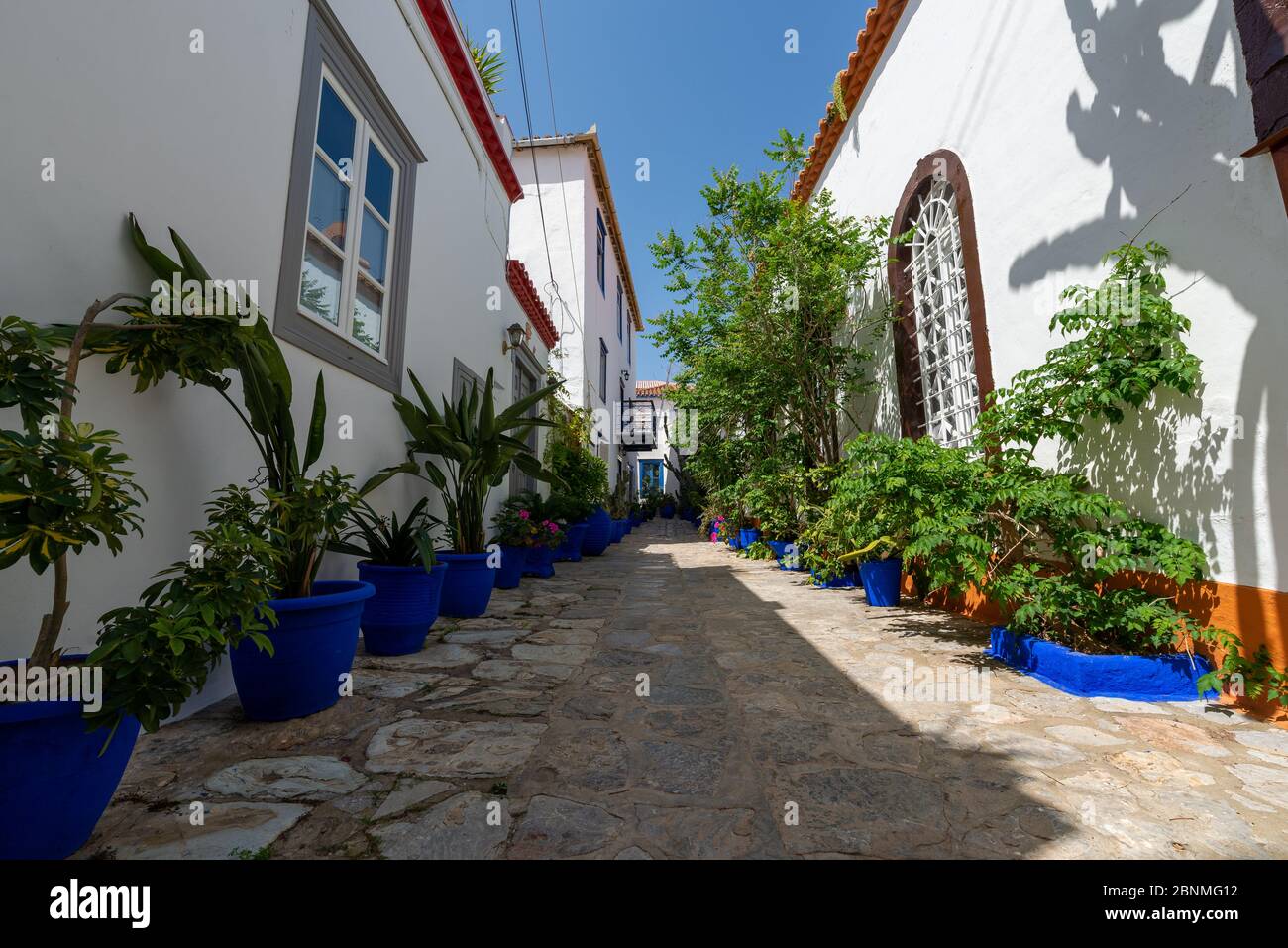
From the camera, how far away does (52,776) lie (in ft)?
3.35

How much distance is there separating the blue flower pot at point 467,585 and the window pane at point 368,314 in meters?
1.40

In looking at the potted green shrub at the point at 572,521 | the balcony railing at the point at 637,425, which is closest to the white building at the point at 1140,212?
the potted green shrub at the point at 572,521

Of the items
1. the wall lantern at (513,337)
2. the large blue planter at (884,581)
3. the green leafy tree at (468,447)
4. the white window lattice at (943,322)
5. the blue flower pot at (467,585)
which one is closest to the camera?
the green leafy tree at (468,447)

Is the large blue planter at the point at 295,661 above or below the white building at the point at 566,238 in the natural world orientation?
below

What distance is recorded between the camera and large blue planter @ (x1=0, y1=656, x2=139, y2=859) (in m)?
0.96

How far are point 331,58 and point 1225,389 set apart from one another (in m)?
4.40

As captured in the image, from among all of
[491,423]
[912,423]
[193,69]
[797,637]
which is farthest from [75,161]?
[912,423]

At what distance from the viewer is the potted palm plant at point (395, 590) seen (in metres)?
2.63

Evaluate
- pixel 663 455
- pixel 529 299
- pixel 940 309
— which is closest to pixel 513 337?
pixel 529 299

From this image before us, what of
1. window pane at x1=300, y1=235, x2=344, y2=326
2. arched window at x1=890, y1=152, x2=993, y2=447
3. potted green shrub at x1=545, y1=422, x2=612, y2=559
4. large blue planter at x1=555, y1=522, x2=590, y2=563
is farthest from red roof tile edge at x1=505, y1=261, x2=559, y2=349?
arched window at x1=890, y1=152, x2=993, y2=447

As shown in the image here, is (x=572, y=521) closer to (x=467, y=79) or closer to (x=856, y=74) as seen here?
(x=467, y=79)

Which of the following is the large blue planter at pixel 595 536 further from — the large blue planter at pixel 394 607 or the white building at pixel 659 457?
the white building at pixel 659 457

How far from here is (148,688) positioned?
101 cm

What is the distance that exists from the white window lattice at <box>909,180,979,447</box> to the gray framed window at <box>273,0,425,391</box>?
3851 mm
